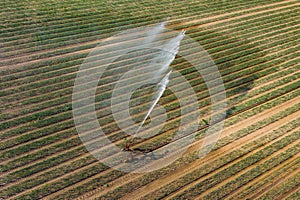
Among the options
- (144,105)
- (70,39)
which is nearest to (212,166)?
(144,105)

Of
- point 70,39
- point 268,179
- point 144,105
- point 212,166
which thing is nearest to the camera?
point 268,179

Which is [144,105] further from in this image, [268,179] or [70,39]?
[70,39]

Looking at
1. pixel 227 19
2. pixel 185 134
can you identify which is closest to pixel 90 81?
pixel 185 134

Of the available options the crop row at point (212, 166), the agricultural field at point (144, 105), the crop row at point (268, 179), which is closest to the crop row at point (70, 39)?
A: the agricultural field at point (144, 105)

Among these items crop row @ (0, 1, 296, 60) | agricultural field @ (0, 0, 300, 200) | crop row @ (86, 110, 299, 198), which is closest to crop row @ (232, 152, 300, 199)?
agricultural field @ (0, 0, 300, 200)

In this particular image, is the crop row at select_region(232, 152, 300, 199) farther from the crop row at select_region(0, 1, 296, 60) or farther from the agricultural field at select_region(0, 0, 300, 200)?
the crop row at select_region(0, 1, 296, 60)

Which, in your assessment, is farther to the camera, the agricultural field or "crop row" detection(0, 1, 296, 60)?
"crop row" detection(0, 1, 296, 60)

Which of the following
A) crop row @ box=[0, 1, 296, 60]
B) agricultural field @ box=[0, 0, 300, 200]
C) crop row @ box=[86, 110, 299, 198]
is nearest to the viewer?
crop row @ box=[86, 110, 299, 198]

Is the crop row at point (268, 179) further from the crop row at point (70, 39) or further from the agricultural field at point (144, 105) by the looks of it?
the crop row at point (70, 39)

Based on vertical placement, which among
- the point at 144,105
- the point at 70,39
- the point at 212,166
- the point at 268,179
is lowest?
the point at 268,179
